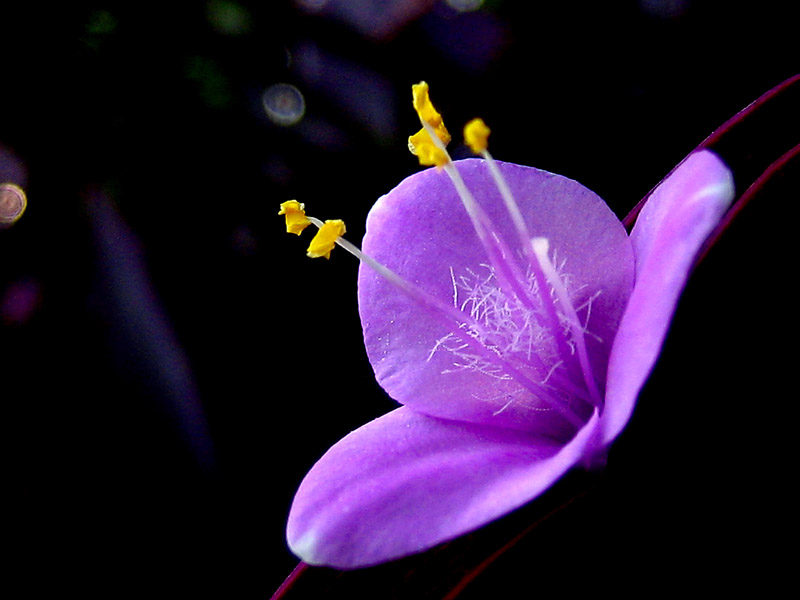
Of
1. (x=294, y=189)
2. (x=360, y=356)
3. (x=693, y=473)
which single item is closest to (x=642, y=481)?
(x=693, y=473)

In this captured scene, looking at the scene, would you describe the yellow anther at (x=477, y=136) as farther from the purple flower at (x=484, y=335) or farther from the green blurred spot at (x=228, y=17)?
the green blurred spot at (x=228, y=17)

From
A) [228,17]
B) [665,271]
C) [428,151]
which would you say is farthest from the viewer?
[228,17]

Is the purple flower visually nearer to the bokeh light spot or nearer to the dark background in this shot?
the dark background

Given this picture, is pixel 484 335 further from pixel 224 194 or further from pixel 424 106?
pixel 224 194

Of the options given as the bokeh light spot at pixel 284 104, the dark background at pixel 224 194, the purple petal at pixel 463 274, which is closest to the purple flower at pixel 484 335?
the purple petal at pixel 463 274

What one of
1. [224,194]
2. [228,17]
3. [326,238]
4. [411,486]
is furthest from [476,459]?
[228,17]

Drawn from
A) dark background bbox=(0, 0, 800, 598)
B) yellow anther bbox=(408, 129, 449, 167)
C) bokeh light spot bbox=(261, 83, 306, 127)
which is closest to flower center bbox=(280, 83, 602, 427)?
yellow anther bbox=(408, 129, 449, 167)

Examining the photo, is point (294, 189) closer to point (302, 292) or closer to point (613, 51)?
point (302, 292)
